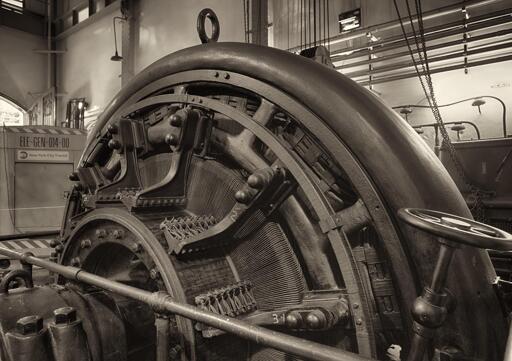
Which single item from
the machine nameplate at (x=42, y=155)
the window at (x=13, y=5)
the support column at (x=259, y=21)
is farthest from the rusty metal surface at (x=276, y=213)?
the window at (x=13, y=5)

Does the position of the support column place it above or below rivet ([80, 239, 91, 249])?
above

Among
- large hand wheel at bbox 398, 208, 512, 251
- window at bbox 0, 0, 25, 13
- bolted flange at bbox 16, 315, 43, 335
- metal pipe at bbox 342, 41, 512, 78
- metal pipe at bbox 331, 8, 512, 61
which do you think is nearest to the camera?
large hand wheel at bbox 398, 208, 512, 251

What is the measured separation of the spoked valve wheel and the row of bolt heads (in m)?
0.26

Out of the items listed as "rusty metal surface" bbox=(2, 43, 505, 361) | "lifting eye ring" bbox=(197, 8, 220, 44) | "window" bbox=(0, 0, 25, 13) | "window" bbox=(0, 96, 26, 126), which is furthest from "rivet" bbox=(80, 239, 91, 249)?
"window" bbox=(0, 0, 25, 13)

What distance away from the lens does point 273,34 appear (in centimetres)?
525

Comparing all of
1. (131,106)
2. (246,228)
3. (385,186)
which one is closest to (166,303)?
(246,228)

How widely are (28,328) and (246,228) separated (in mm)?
701

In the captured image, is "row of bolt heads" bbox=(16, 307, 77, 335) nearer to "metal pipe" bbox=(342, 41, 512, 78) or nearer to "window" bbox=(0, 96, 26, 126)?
"metal pipe" bbox=(342, 41, 512, 78)

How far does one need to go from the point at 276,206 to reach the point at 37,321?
79cm

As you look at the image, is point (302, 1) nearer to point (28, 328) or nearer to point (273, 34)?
point (273, 34)

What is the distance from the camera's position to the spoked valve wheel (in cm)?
91

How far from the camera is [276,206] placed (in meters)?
1.10

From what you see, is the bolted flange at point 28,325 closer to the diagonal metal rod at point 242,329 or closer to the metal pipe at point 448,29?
the diagonal metal rod at point 242,329

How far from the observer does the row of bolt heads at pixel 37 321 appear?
1.17 meters
